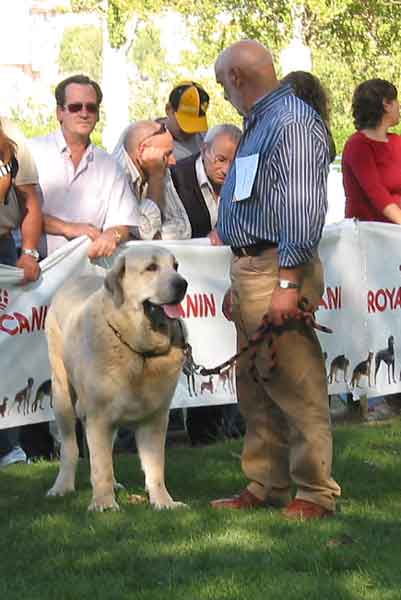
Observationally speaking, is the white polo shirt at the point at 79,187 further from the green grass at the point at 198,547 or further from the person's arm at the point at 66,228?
the green grass at the point at 198,547

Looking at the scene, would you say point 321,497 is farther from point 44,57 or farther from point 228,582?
point 44,57

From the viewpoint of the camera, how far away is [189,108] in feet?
32.3

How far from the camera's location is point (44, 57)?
335 ft

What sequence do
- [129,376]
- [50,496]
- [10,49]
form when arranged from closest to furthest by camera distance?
1. [129,376]
2. [50,496]
3. [10,49]

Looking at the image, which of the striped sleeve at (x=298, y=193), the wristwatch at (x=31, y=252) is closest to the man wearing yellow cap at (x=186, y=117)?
the wristwatch at (x=31, y=252)

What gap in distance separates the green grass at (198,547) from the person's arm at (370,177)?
9.67 ft

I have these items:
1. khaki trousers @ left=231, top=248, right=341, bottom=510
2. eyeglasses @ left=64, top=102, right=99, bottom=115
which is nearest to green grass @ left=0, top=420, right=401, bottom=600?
khaki trousers @ left=231, top=248, right=341, bottom=510

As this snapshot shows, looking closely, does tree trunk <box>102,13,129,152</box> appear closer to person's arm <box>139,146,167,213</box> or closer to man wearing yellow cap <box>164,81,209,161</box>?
man wearing yellow cap <box>164,81,209,161</box>

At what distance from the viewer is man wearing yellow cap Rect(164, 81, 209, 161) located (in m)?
9.81

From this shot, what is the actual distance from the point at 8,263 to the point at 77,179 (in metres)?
0.67

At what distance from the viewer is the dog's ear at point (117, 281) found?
670 centimetres

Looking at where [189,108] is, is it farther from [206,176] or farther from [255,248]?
[255,248]

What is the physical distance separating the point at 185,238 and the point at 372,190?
1768 mm

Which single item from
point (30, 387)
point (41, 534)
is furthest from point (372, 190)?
point (41, 534)
